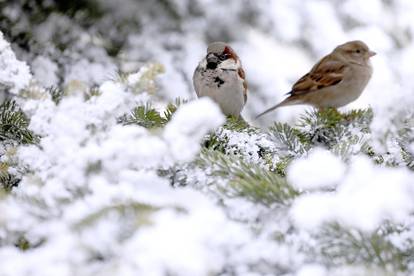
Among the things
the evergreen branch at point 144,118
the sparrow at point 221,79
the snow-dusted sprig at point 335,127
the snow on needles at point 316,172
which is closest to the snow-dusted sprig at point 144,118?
the evergreen branch at point 144,118

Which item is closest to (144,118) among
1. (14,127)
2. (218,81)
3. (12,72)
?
(14,127)

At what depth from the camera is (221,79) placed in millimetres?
2287

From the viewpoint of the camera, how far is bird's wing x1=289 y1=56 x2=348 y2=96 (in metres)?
2.00

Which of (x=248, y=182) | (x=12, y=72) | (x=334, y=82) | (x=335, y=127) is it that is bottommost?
(x=248, y=182)

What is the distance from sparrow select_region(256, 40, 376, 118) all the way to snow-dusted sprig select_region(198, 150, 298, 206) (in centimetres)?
90

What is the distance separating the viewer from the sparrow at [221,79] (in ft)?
7.47

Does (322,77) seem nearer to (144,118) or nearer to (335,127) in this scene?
(335,127)

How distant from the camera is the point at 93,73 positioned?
293 cm

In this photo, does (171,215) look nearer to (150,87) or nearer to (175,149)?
(175,149)

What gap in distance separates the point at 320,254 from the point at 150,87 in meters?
0.35

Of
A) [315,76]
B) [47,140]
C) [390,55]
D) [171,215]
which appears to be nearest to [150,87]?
[47,140]

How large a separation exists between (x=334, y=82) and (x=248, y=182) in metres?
1.09

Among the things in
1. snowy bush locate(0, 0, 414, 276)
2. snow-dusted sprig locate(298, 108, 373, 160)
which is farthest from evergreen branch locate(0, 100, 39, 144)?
snow-dusted sprig locate(298, 108, 373, 160)

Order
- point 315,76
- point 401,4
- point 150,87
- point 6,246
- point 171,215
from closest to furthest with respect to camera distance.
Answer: point 171,215
point 6,246
point 150,87
point 315,76
point 401,4
